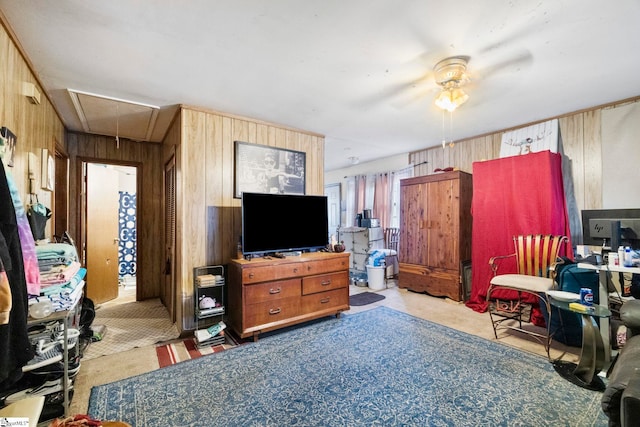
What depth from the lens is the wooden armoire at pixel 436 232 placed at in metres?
4.03

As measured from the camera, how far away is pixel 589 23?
175 cm

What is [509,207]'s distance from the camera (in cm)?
361

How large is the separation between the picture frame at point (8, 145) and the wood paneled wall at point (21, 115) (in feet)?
0.16

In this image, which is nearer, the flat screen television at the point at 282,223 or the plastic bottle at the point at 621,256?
the plastic bottle at the point at 621,256

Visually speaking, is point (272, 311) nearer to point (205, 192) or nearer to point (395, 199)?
point (205, 192)

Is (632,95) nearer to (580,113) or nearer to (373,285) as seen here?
(580,113)

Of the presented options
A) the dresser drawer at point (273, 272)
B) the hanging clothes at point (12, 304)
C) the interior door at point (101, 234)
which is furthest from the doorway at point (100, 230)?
the hanging clothes at point (12, 304)

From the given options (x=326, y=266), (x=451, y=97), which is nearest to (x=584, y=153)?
(x=451, y=97)

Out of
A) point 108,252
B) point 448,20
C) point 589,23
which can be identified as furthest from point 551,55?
point 108,252

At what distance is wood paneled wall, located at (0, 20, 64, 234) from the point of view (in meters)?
1.73

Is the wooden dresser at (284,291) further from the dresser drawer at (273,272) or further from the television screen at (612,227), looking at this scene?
the television screen at (612,227)

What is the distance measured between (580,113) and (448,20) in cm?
265

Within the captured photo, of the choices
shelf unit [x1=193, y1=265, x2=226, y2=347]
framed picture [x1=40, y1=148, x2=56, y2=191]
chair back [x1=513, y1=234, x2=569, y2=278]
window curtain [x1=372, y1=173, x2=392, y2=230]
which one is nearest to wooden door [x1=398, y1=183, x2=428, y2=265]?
window curtain [x1=372, y1=173, x2=392, y2=230]

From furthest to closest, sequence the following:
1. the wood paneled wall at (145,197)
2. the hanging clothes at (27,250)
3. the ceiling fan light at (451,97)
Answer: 1. the wood paneled wall at (145,197)
2. the ceiling fan light at (451,97)
3. the hanging clothes at (27,250)
